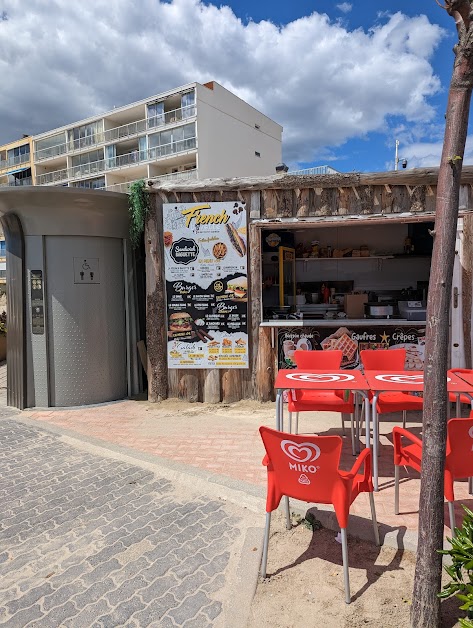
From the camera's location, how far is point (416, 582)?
2098 millimetres

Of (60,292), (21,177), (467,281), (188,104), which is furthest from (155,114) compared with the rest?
(467,281)

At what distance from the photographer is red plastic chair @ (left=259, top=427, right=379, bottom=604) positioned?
94.8 inches

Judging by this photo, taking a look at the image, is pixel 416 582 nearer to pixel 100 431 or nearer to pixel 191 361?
pixel 100 431

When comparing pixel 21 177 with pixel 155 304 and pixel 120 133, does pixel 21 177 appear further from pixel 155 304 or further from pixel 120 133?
pixel 155 304

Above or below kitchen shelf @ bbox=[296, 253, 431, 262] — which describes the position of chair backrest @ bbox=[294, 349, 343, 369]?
below

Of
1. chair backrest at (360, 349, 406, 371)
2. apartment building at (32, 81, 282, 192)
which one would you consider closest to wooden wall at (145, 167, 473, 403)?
chair backrest at (360, 349, 406, 371)

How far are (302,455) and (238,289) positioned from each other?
4.09 meters

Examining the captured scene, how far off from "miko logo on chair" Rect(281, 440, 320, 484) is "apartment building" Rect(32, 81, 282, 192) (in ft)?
103

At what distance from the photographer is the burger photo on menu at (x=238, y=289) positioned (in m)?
6.36

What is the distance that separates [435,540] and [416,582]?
25 cm

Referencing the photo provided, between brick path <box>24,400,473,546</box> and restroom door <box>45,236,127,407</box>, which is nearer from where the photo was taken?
brick path <box>24,400,473,546</box>

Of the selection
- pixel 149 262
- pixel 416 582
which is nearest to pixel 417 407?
pixel 416 582

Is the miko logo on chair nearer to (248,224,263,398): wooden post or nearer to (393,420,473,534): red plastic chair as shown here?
(393,420,473,534): red plastic chair

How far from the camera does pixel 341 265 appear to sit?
973 cm
